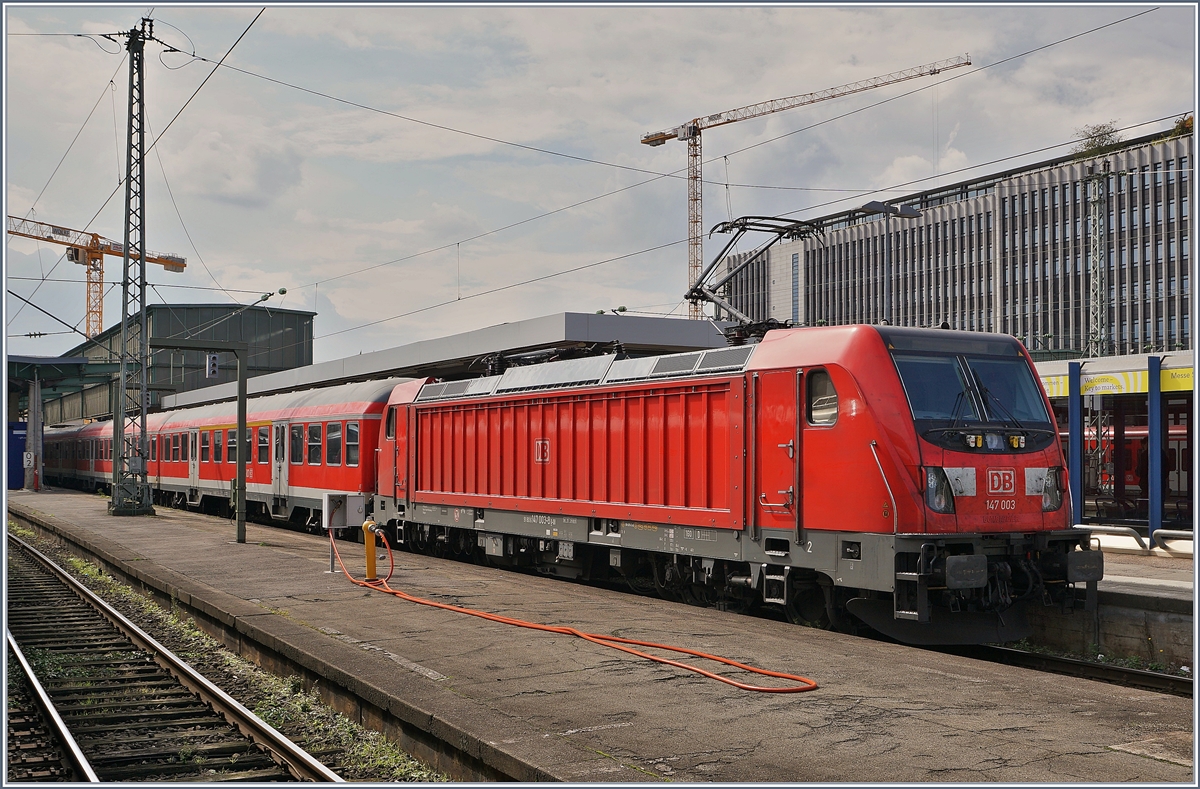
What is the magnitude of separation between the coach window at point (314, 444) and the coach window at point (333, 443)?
571 mm

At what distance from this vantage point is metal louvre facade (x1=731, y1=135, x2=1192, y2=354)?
82.4 meters

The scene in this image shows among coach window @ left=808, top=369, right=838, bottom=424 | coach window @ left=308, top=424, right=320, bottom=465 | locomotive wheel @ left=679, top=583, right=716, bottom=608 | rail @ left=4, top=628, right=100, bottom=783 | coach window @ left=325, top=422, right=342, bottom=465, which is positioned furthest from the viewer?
coach window @ left=308, top=424, right=320, bottom=465

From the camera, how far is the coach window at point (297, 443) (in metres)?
25.0

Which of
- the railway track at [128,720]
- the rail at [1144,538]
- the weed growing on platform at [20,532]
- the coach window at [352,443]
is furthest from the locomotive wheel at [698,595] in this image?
the weed growing on platform at [20,532]

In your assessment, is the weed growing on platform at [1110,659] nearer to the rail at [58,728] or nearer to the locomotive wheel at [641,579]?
the locomotive wheel at [641,579]

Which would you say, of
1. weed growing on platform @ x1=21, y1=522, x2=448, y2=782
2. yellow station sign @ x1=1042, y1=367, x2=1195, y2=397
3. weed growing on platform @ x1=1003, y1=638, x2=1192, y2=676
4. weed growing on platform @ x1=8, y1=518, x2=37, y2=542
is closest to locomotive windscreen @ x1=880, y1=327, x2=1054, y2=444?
weed growing on platform @ x1=1003, y1=638, x2=1192, y2=676

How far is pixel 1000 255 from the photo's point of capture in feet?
311

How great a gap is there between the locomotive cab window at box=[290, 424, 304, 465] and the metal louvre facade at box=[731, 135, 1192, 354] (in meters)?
56.7

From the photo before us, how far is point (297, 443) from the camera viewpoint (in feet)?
82.8

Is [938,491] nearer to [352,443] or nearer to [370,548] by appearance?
[370,548]

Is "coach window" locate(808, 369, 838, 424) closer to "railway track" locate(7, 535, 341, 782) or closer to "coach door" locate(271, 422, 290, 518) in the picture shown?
"railway track" locate(7, 535, 341, 782)

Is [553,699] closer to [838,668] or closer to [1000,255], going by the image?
[838,668]

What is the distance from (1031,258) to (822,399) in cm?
9025

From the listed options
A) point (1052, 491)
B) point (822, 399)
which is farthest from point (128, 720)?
point (1052, 491)
